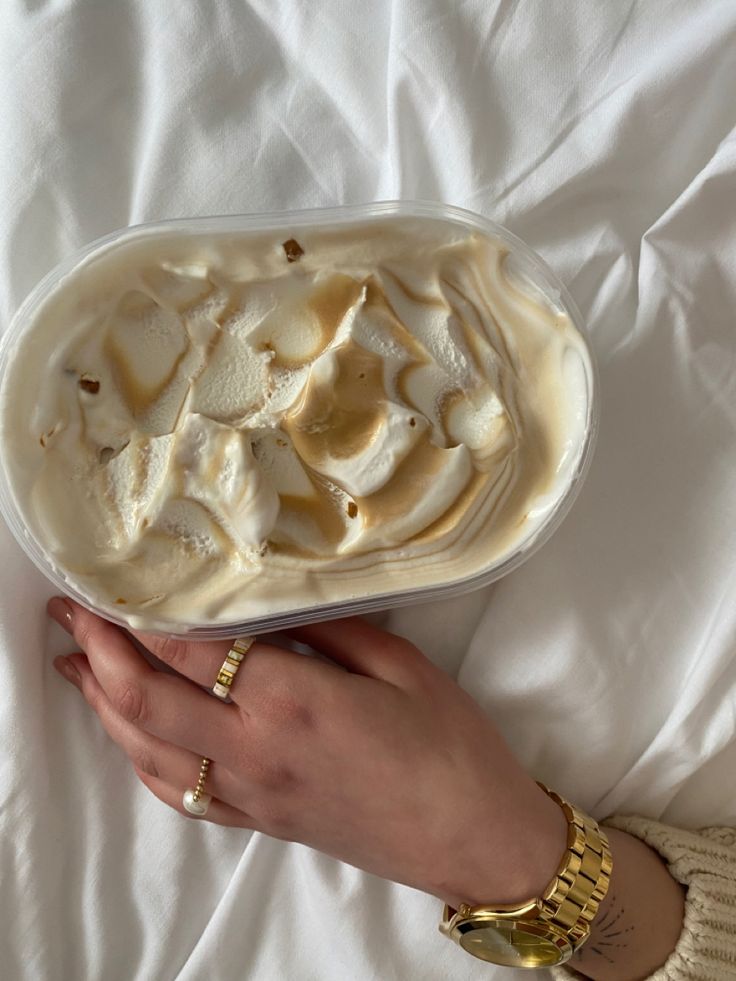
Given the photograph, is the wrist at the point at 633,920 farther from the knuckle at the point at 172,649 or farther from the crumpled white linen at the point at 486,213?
the knuckle at the point at 172,649

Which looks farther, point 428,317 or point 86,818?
point 86,818

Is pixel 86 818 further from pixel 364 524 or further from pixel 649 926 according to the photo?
pixel 649 926

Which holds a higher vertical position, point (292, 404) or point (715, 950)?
point (292, 404)

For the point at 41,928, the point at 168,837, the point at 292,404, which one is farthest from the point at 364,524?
the point at 41,928

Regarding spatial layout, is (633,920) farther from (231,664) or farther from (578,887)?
(231,664)

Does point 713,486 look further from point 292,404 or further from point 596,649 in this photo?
point 292,404

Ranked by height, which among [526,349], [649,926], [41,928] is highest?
[526,349]
